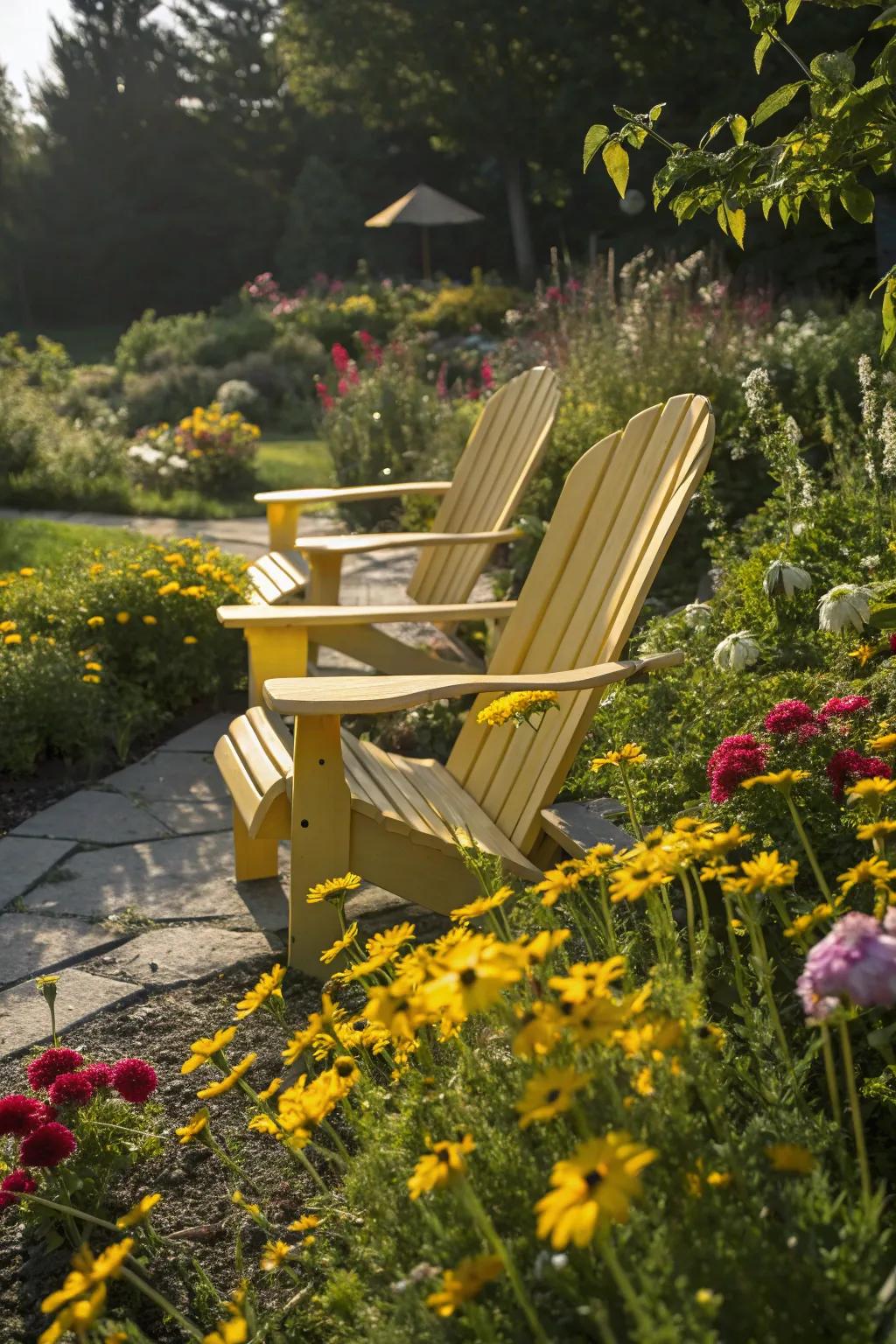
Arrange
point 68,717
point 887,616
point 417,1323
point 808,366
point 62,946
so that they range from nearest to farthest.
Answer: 1. point 417,1323
2. point 887,616
3. point 62,946
4. point 68,717
5. point 808,366

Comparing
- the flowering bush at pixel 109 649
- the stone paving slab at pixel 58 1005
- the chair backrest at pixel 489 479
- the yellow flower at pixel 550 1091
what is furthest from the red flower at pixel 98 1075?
the chair backrest at pixel 489 479

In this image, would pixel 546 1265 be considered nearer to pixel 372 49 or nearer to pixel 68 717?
pixel 68 717

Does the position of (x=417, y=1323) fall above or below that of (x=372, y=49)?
below

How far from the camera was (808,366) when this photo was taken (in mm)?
5484

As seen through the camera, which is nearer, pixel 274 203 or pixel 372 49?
pixel 372 49

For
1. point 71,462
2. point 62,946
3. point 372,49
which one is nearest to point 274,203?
point 372,49

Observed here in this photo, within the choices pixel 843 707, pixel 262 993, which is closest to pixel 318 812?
pixel 262 993

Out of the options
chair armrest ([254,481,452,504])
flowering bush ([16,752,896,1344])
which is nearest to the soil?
flowering bush ([16,752,896,1344])

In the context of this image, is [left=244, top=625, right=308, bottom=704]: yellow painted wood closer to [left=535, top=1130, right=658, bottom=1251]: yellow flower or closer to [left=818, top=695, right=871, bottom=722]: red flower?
[left=818, top=695, right=871, bottom=722]: red flower

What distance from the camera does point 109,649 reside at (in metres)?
4.52

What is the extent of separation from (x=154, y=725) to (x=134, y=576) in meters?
0.62

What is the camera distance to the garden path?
2768 millimetres

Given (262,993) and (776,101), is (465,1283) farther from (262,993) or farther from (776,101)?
(776,101)

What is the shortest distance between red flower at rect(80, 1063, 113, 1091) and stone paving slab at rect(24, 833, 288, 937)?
101 cm
